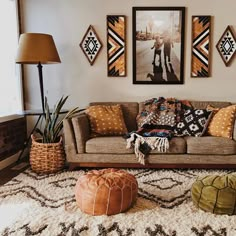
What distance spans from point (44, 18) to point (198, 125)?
253 cm

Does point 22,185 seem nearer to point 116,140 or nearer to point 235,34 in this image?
point 116,140

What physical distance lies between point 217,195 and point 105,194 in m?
0.80

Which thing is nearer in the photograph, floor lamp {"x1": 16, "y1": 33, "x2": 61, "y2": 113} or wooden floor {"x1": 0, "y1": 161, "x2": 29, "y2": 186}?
wooden floor {"x1": 0, "y1": 161, "x2": 29, "y2": 186}

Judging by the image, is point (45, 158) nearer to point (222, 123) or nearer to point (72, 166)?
point (72, 166)

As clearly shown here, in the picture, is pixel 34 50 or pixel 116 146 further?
pixel 34 50

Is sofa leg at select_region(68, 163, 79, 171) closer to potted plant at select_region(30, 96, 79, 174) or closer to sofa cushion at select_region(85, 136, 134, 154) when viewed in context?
potted plant at select_region(30, 96, 79, 174)

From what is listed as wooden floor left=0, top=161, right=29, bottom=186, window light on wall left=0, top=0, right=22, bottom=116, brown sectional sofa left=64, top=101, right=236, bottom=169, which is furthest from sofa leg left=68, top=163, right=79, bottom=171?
window light on wall left=0, top=0, right=22, bottom=116

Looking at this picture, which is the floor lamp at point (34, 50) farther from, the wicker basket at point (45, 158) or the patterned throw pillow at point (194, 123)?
the patterned throw pillow at point (194, 123)

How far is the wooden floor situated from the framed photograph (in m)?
1.85

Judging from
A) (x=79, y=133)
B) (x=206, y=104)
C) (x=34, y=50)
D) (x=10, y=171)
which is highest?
(x=34, y=50)

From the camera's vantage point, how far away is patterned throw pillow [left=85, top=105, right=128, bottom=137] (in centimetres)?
301

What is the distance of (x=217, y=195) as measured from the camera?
1785 millimetres

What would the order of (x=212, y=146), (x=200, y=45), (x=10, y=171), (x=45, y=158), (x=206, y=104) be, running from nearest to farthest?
(x=212, y=146) → (x=45, y=158) → (x=10, y=171) → (x=206, y=104) → (x=200, y=45)

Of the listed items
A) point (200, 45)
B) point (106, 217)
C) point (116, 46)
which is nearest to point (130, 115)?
point (116, 46)
